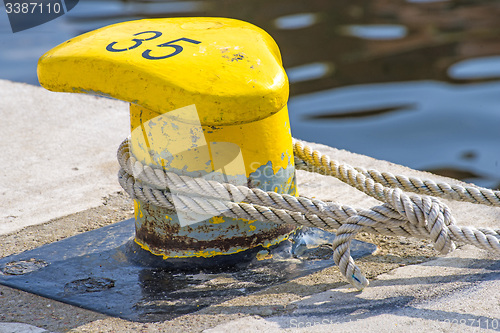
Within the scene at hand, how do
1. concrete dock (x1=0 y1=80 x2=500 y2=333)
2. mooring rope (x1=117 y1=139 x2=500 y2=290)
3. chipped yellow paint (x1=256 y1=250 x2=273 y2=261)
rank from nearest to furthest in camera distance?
concrete dock (x1=0 y1=80 x2=500 y2=333) < mooring rope (x1=117 y1=139 x2=500 y2=290) < chipped yellow paint (x1=256 y1=250 x2=273 y2=261)

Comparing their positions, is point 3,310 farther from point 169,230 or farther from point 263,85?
point 263,85

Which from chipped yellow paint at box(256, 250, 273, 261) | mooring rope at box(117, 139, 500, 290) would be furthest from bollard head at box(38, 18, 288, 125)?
chipped yellow paint at box(256, 250, 273, 261)

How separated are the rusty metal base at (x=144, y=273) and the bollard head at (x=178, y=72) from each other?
494 millimetres

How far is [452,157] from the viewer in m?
4.06

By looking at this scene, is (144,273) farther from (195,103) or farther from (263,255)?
(195,103)

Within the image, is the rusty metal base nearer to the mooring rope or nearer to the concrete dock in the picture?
the concrete dock

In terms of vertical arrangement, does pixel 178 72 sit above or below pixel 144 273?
above

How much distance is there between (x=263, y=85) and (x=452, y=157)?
2.44 m

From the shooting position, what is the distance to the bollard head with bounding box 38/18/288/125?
1.90m

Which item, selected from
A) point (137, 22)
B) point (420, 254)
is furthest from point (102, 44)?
point (420, 254)

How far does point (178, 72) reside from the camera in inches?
75.9

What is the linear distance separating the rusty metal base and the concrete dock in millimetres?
41

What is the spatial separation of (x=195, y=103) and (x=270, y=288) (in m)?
0.59

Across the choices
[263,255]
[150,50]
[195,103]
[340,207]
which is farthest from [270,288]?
[150,50]
